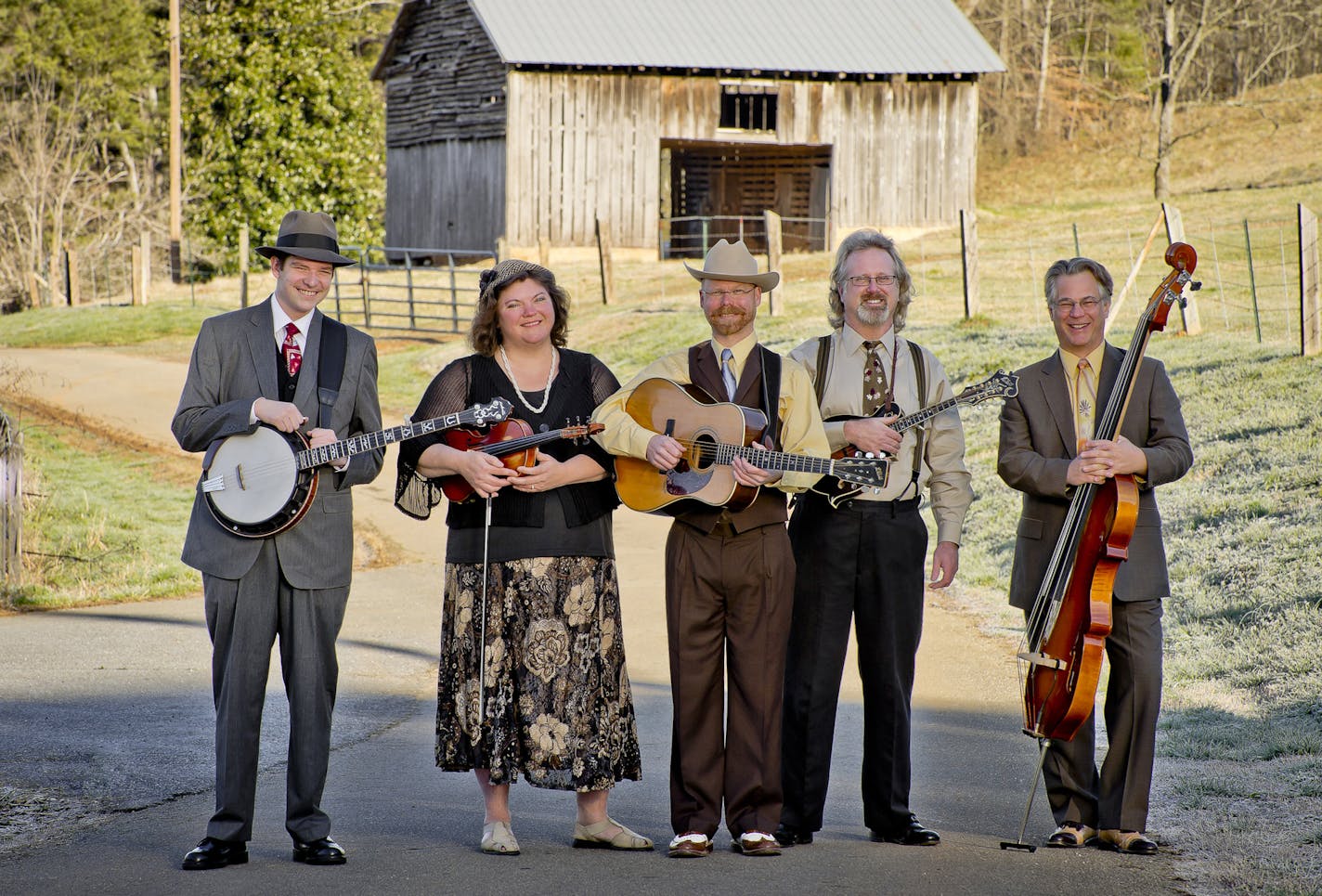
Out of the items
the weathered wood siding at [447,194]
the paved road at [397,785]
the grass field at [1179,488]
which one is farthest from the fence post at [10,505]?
the weathered wood siding at [447,194]

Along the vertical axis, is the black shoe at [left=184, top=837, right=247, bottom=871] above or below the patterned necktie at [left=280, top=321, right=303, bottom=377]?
below

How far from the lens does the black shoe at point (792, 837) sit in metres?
5.37

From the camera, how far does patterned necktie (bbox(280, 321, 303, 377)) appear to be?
544 cm

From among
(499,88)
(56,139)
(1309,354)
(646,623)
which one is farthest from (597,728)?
(56,139)

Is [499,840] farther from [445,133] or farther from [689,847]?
[445,133]

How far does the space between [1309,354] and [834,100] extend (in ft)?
72.9

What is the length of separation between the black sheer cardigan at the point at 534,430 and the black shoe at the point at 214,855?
4.32 feet

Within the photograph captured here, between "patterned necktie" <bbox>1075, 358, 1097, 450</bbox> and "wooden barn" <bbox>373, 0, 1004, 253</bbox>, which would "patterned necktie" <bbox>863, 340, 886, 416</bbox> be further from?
"wooden barn" <bbox>373, 0, 1004, 253</bbox>

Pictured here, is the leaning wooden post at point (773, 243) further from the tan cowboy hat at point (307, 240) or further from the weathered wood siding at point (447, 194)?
the tan cowboy hat at point (307, 240)

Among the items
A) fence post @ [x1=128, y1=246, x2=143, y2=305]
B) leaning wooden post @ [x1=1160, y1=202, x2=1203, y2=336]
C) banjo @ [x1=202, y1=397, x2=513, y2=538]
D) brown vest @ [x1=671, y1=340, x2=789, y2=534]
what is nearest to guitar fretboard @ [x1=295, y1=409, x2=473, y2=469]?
banjo @ [x1=202, y1=397, x2=513, y2=538]

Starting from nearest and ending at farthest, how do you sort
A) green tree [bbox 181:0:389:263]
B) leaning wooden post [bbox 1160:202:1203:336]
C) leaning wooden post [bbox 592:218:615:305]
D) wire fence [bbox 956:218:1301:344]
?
leaning wooden post [bbox 1160:202:1203:336] < wire fence [bbox 956:218:1301:344] < leaning wooden post [bbox 592:218:615:305] < green tree [bbox 181:0:389:263]

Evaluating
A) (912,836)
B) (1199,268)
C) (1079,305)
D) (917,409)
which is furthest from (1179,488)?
(1199,268)

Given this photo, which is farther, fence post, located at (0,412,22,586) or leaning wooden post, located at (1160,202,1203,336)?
leaning wooden post, located at (1160,202,1203,336)

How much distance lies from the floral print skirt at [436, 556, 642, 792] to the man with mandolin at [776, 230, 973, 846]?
2.30ft
